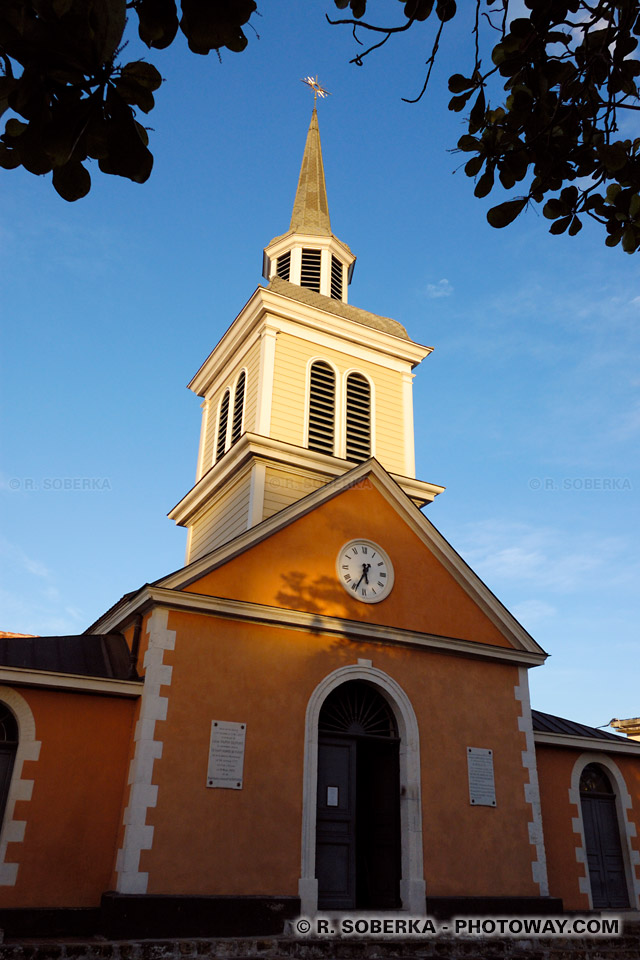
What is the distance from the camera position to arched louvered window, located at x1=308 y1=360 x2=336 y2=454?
647 inches

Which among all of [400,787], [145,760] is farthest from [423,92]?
[400,787]

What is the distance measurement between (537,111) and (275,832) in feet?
31.0

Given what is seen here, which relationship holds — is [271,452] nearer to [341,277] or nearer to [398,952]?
[341,277]

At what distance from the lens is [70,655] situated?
1136 cm

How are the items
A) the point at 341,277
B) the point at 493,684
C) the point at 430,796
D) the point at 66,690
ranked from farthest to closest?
the point at 341,277 < the point at 493,684 < the point at 430,796 < the point at 66,690

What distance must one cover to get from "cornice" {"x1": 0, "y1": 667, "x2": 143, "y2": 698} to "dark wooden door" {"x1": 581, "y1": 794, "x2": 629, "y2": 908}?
8651mm

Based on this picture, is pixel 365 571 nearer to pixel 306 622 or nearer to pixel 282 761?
pixel 306 622

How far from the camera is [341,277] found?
20469 mm

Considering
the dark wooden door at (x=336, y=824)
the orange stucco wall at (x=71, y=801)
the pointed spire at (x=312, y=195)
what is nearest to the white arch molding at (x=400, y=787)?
the dark wooden door at (x=336, y=824)

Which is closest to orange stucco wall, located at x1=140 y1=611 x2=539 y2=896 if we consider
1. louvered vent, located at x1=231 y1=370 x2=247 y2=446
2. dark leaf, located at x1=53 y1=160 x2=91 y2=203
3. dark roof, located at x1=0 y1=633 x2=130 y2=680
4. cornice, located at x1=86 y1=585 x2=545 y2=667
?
cornice, located at x1=86 y1=585 x2=545 y2=667

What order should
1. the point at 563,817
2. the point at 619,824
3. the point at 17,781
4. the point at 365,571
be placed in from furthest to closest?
the point at 619,824, the point at 563,817, the point at 365,571, the point at 17,781

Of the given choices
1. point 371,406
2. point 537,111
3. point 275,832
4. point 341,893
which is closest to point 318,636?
point 275,832

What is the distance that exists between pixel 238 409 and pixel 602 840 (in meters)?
11.3

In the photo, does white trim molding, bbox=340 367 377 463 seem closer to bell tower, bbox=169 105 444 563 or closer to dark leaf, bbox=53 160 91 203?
bell tower, bbox=169 105 444 563
